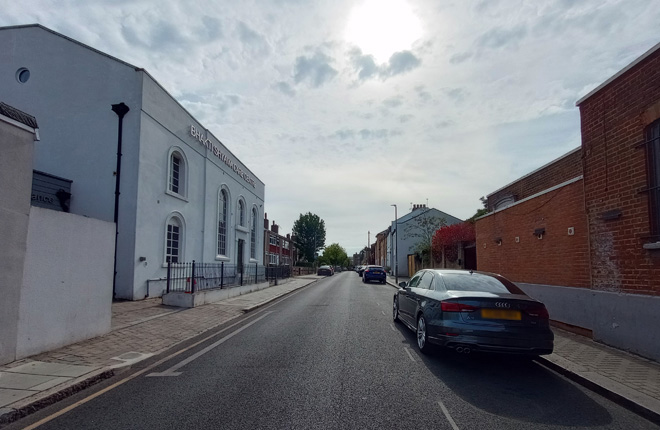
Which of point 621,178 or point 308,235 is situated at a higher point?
point 308,235

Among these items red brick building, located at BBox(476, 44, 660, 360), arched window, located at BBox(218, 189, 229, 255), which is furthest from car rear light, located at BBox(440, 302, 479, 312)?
arched window, located at BBox(218, 189, 229, 255)

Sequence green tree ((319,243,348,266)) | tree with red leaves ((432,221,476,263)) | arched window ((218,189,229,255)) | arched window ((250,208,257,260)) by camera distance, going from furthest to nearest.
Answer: green tree ((319,243,348,266)), arched window ((250,208,257,260)), arched window ((218,189,229,255)), tree with red leaves ((432,221,476,263))

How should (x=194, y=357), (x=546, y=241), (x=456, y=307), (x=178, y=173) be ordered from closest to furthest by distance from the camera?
(x=456, y=307) < (x=194, y=357) < (x=546, y=241) < (x=178, y=173)

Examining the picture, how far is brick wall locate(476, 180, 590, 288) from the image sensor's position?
353 inches

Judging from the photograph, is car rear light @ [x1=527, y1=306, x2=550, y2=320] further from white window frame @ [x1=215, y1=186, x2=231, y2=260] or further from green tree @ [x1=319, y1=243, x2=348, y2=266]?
green tree @ [x1=319, y1=243, x2=348, y2=266]

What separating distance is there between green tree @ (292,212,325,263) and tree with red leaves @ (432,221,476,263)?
199 feet

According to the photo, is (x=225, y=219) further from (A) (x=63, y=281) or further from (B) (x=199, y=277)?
(A) (x=63, y=281)

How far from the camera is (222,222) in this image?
25141 mm

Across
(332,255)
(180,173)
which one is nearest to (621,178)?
(180,173)

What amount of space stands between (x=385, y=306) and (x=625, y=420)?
35.1ft

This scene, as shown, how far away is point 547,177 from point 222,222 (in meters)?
17.7

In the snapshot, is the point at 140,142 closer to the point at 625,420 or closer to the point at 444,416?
the point at 444,416

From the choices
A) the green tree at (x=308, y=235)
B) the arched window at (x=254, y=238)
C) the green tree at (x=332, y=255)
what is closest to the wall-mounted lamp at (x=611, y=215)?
the arched window at (x=254, y=238)

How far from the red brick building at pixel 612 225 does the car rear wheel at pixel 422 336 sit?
329 centimetres
